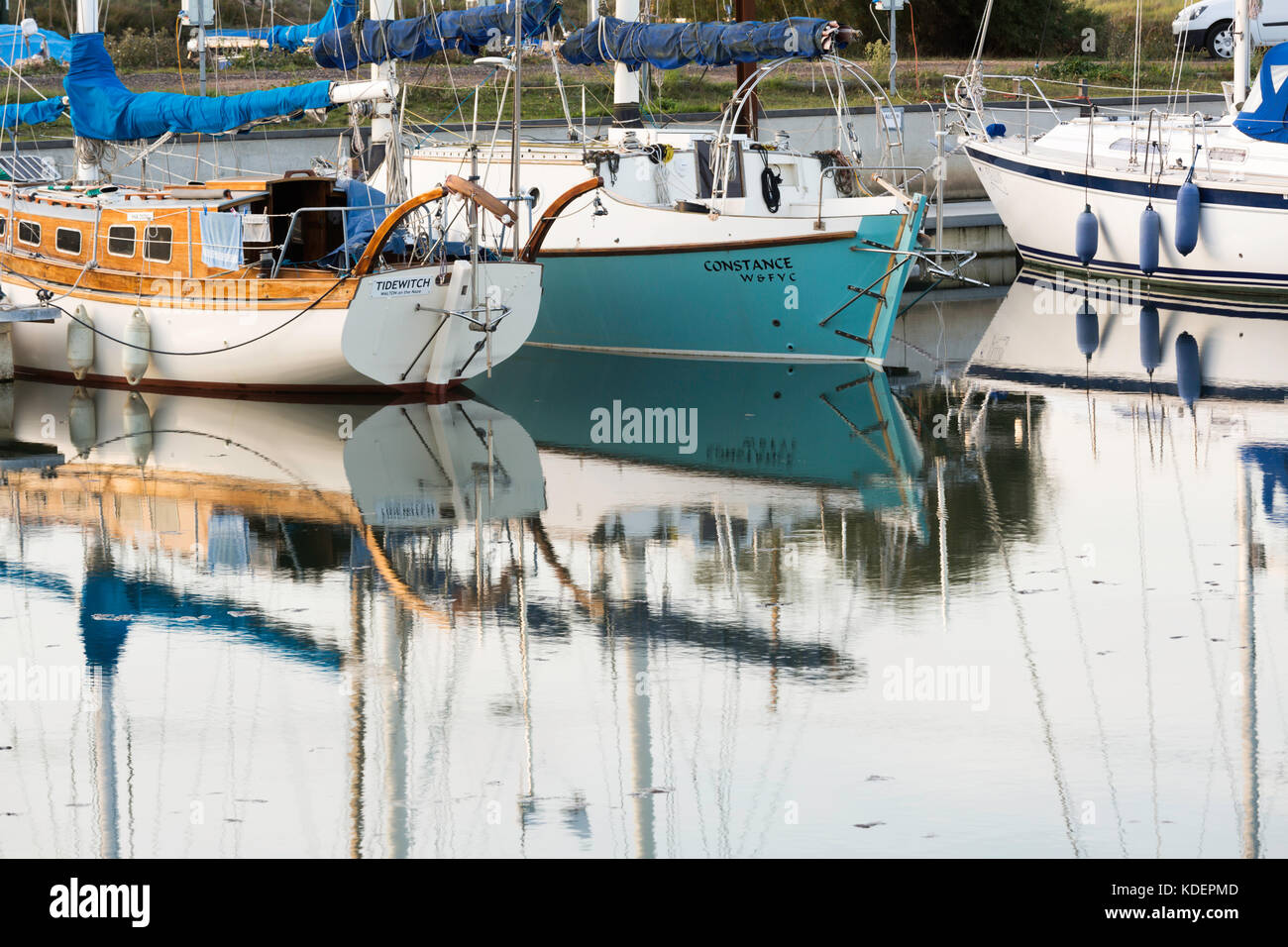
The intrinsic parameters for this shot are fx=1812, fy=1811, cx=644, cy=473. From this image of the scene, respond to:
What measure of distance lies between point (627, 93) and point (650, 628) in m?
13.2

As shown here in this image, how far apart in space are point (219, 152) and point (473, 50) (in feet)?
30.4

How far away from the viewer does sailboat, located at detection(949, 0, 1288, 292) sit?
2497 centimetres

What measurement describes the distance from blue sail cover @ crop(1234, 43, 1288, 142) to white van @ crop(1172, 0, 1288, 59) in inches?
453

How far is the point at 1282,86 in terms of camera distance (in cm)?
2514

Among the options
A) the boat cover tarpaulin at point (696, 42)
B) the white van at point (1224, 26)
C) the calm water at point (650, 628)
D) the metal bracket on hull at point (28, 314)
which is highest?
the white van at point (1224, 26)

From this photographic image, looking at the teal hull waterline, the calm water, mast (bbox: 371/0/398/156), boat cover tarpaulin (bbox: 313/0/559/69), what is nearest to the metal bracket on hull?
the calm water

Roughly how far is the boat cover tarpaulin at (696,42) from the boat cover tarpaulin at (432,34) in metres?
0.65

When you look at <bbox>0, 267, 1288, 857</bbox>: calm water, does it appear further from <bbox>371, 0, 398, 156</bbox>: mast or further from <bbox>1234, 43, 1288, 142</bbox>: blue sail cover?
<bbox>1234, 43, 1288, 142</bbox>: blue sail cover

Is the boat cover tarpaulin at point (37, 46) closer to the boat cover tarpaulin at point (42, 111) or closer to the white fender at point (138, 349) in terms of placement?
the boat cover tarpaulin at point (42, 111)

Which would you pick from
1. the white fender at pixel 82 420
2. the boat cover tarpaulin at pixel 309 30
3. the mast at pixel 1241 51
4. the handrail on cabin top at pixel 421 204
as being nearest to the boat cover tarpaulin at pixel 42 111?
the boat cover tarpaulin at pixel 309 30

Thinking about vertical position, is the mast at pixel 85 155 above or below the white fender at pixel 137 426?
above

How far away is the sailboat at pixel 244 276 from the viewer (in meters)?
17.2

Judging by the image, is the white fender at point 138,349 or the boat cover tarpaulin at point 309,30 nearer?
the white fender at point 138,349

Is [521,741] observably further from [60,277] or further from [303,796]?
[60,277]
